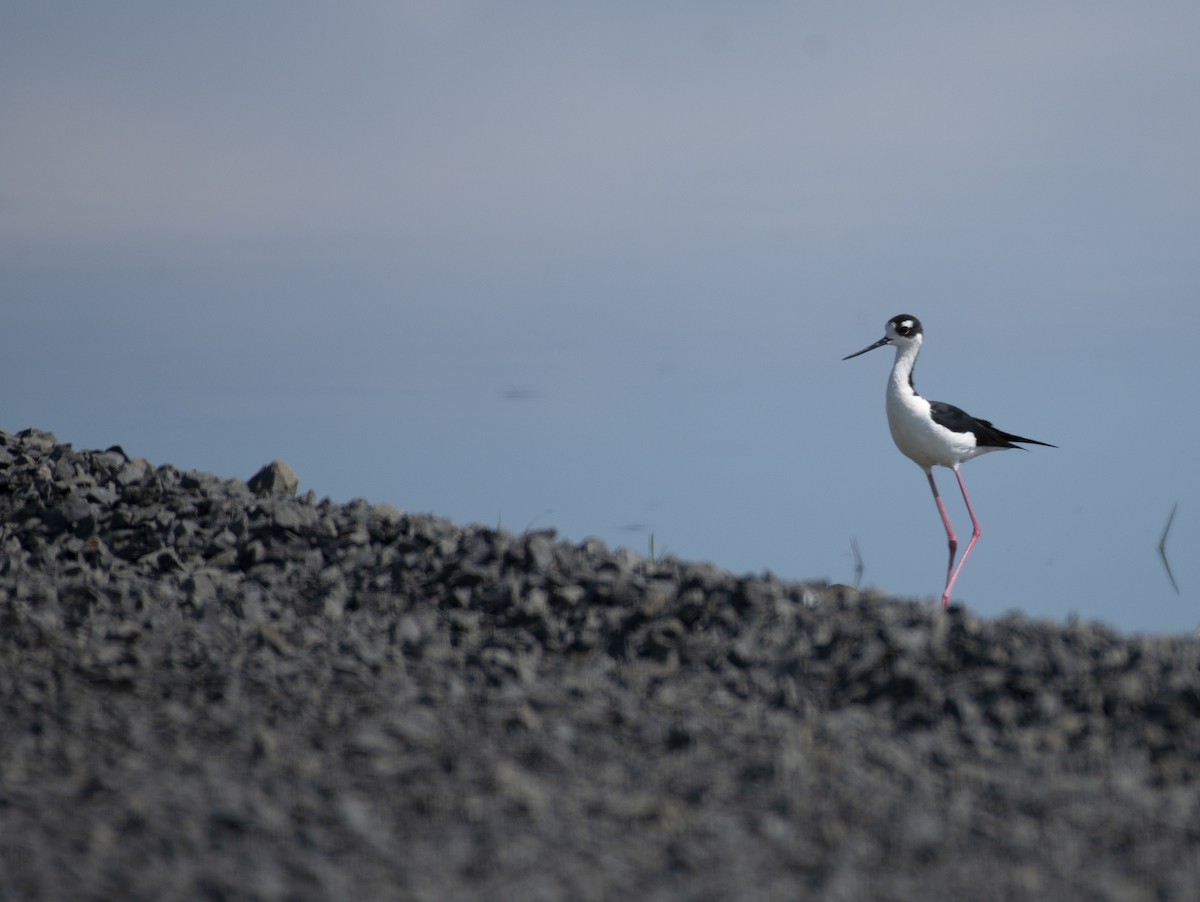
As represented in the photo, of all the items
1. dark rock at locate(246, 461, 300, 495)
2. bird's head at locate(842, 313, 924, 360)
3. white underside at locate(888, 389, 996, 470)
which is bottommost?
dark rock at locate(246, 461, 300, 495)

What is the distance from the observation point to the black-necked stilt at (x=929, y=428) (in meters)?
8.97

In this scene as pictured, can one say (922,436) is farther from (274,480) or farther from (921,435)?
(274,480)

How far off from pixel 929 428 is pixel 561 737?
5.66m

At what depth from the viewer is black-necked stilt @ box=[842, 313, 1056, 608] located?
8.97m

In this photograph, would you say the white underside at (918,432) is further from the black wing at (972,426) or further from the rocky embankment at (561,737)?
the rocky embankment at (561,737)

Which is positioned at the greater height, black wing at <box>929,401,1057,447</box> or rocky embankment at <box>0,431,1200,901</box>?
black wing at <box>929,401,1057,447</box>

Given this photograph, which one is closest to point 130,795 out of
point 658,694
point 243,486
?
point 658,694

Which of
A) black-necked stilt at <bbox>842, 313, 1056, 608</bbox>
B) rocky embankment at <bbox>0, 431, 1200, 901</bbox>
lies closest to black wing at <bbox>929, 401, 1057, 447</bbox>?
black-necked stilt at <bbox>842, 313, 1056, 608</bbox>

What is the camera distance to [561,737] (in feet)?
13.0

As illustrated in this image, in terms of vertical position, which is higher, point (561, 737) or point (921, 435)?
point (921, 435)

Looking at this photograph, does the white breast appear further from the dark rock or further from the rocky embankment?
the dark rock

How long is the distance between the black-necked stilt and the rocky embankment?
3.59 metres

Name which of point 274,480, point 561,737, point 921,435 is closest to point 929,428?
point 921,435

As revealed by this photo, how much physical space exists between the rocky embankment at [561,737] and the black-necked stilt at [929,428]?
11.8 ft
